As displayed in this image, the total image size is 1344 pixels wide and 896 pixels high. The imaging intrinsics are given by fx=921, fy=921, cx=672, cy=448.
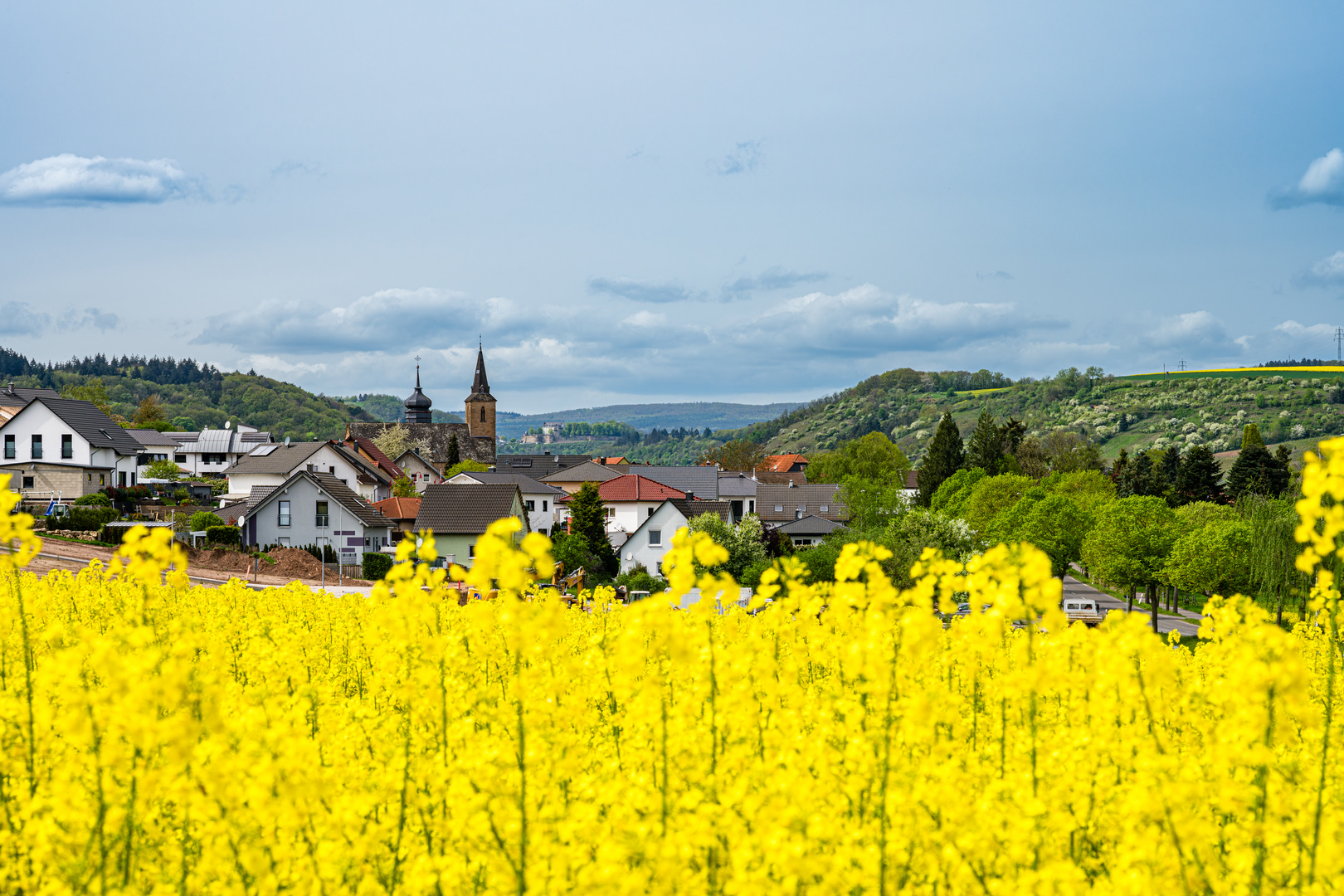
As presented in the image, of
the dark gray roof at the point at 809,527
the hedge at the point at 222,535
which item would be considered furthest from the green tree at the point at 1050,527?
the hedge at the point at 222,535

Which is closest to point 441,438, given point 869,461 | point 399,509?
point 869,461

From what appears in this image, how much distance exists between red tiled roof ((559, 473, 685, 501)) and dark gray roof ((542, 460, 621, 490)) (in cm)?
1147

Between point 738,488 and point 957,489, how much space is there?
21.8 metres

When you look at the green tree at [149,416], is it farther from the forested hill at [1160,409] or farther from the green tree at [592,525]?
the forested hill at [1160,409]

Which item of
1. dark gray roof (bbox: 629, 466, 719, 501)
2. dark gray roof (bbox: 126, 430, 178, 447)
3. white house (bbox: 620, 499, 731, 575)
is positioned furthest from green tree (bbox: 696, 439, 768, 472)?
white house (bbox: 620, 499, 731, 575)

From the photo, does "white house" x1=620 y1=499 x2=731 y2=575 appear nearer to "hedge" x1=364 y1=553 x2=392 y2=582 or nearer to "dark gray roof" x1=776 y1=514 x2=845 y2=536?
"dark gray roof" x1=776 y1=514 x2=845 y2=536

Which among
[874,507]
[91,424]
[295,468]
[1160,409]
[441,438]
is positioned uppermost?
[1160,409]

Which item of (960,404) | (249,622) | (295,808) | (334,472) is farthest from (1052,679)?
(960,404)

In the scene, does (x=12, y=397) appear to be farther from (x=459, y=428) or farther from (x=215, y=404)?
(x=215, y=404)

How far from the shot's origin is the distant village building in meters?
120

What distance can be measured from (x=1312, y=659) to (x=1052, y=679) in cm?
→ 1086

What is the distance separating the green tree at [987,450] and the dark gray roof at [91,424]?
57434 mm

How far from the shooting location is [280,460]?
64312 mm

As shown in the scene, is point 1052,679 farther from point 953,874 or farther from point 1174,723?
point 1174,723
